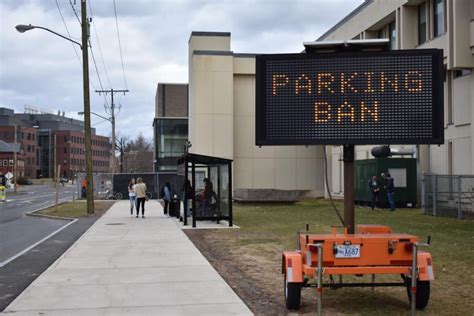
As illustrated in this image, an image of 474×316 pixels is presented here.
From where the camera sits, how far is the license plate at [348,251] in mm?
6914

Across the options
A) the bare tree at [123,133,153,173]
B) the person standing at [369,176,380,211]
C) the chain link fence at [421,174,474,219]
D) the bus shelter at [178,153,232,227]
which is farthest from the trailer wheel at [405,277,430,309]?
the bare tree at [123,133,153,173]

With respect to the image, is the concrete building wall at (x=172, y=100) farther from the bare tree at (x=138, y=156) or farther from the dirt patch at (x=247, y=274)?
the dirt patch at (x=247, y=274)

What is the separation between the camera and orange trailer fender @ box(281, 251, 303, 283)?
7.11 metres

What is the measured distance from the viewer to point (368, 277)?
960 centimetres

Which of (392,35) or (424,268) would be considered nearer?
(424,268)

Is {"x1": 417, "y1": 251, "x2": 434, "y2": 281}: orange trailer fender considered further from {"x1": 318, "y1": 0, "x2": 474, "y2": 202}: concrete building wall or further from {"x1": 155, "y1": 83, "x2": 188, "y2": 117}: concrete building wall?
{"x1": 155, "y1": 83, "x2": 188, "y2": 117}: concrete building wall

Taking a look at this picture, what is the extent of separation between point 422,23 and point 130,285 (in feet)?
80.9

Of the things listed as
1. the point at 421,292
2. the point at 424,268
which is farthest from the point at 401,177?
the point at 424,268

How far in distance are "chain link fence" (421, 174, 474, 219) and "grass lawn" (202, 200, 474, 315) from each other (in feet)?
2.88

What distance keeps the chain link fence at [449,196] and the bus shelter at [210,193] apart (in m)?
8.56

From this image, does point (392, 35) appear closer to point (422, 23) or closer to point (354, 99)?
point (422, 23)

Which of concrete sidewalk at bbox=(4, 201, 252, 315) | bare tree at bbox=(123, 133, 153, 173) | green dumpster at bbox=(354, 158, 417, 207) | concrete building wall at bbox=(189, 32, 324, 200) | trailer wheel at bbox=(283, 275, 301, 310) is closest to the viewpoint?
trailer wheel at bbox=(283, 275, 301, 310)

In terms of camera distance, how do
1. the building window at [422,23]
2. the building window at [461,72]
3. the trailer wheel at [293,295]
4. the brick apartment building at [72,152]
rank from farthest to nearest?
the brick apartment building at [72,152] → the building window at [422,23] → the building window at [461,72] → the trailer wheel at [293,295]

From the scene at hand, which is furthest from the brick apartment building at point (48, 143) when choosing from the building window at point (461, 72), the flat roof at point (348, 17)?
the building window at point (461, 72)
